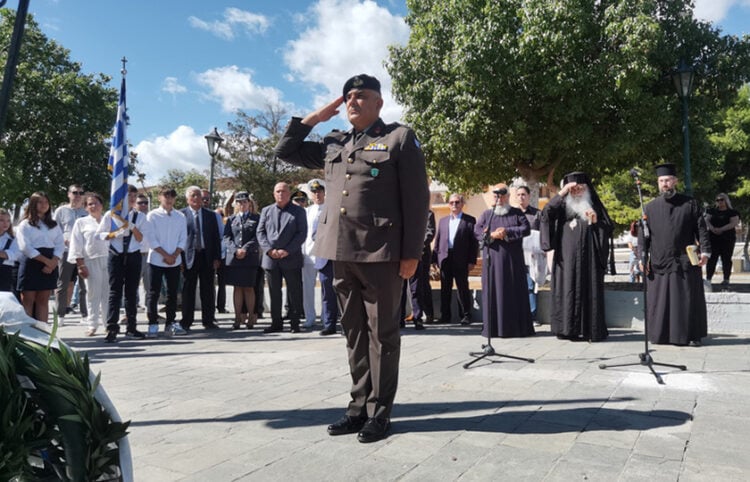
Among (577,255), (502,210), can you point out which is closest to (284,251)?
(502,210)

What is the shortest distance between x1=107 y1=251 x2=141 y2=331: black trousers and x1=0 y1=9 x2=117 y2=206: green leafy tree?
2773 cm

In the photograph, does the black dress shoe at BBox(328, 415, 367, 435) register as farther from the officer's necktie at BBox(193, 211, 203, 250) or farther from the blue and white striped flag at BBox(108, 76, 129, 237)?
the officer's necktie at BBox(193, 211, 203, 250)

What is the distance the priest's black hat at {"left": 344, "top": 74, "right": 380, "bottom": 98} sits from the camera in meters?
3.81

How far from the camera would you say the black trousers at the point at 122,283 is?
8195 mm

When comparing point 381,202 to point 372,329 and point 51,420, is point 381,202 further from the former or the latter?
point 51,420

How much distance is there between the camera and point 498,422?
3.81 m

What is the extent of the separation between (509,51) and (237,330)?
10319mm

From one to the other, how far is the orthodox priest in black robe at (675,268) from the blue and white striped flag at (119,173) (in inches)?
281

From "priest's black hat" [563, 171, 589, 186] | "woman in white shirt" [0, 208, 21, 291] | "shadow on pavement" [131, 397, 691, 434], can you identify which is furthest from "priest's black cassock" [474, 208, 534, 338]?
"woman in white shirt" [0, 208, 21, 291]

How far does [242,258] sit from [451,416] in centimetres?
632

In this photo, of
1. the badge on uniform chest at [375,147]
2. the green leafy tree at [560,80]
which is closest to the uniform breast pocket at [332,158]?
the badge on uniform chest at [375,147]

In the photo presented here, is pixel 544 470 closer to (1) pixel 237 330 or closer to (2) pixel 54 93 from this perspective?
(1) pixel 237 330

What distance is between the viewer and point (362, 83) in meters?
3.81

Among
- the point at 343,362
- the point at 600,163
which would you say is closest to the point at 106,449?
the point at 343,362
